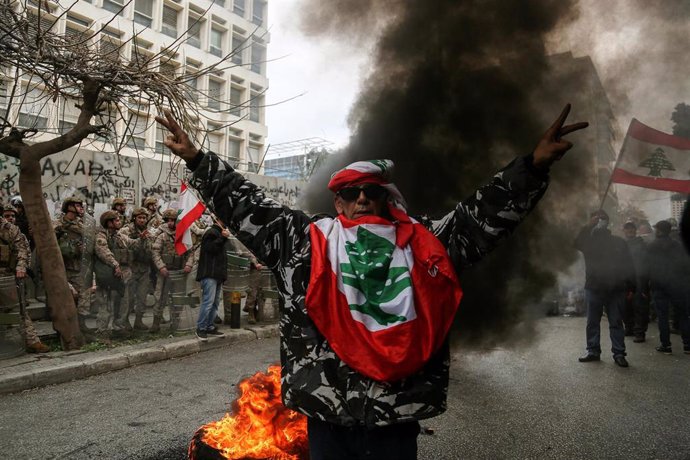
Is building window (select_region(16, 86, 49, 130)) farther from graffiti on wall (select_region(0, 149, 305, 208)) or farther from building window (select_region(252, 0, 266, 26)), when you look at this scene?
building window (select_region(252, 0, 266, 26))

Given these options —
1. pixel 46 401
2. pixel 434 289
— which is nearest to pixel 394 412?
pixel 434 289

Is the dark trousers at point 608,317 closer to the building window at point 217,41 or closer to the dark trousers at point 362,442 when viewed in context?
the dark trousers at point 362,442

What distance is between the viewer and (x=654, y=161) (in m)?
5.20

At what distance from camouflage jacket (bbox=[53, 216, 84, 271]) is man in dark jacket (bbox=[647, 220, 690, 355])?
8.26 m

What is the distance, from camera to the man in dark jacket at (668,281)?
6574 mm

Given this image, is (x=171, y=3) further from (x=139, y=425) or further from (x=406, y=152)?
(x=139, y=425)

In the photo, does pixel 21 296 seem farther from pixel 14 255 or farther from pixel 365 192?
pixel 365 192

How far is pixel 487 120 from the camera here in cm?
463

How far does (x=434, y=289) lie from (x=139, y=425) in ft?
10.3

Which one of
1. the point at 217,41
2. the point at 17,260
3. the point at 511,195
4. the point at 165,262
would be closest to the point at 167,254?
the point at 165,262

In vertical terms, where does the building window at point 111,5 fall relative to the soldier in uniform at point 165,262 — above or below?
above

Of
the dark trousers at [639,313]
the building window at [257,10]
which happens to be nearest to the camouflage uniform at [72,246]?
the building window at [257,10]

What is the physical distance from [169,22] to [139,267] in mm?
24666

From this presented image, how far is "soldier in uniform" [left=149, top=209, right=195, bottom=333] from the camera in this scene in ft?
22.5
